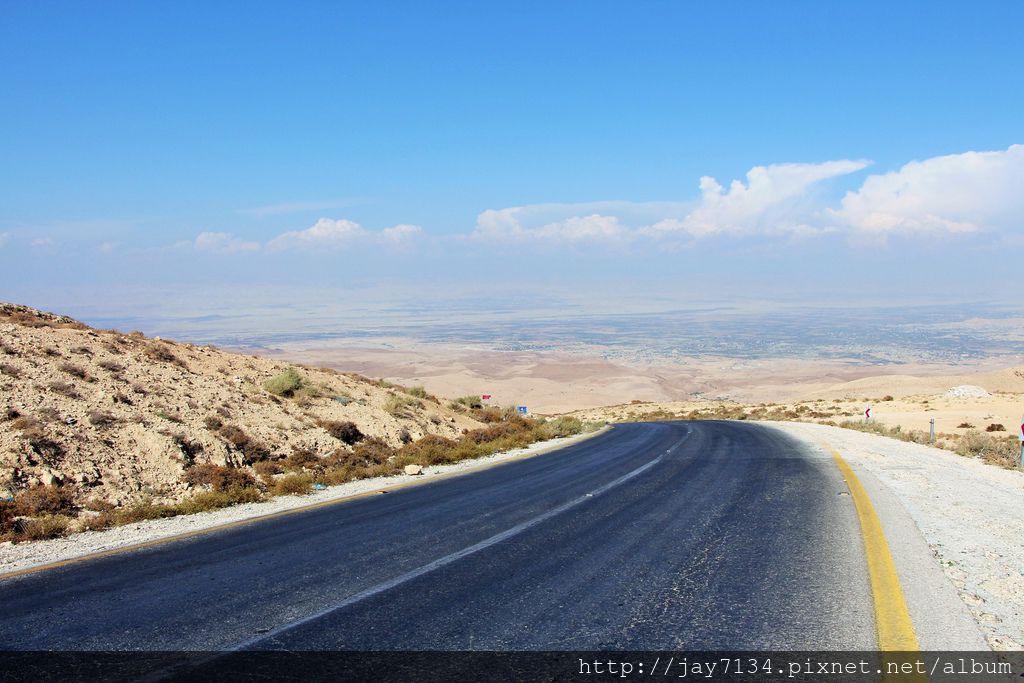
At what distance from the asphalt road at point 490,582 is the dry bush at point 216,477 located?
10.5 feet

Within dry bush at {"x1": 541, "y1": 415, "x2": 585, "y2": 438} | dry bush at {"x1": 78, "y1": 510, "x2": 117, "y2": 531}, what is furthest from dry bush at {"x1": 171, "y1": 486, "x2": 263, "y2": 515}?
dry bush at {"x1": 541, "y1": 415, "x2": 585, "y2": 438}

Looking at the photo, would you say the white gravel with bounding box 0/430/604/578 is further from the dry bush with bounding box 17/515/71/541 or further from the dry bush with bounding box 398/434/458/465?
the dry bush with bounding box 398/434/458/465

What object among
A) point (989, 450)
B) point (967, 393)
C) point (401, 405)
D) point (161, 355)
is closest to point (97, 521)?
point (161, 355)

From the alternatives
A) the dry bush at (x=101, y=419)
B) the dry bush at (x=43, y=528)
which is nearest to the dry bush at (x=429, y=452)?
the dry bush at (x=101, y=419)

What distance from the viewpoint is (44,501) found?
10586 mm

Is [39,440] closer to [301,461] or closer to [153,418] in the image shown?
[153,418]

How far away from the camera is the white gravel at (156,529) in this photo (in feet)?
26.9

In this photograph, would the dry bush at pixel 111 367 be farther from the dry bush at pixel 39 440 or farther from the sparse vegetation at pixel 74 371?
the dry bush at pixel 39 440

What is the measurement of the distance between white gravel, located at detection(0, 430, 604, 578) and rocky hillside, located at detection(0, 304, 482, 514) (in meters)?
1.48

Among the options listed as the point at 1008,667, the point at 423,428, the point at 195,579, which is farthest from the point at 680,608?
the point at 423,428

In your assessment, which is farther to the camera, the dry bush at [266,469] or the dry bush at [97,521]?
the dry bush at [266,469]

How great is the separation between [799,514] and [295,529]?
6.60m

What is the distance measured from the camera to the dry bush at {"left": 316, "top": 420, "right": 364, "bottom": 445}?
19.6m

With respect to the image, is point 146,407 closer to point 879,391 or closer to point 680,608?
point 680,608
